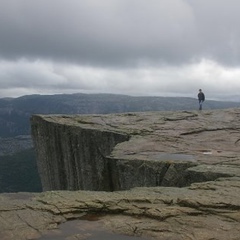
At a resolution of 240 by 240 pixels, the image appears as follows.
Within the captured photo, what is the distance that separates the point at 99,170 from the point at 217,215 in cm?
1474

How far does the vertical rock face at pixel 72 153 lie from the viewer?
2496 cm

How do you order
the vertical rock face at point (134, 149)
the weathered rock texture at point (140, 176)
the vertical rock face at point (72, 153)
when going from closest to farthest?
the weathered rock texture at point (140, 176), the vertical rock face at point (134, 149), the vertical rock face at point (72, 153)

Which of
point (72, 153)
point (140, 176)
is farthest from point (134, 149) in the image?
point (72, 153)

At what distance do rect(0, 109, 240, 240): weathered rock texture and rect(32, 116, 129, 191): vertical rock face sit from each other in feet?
0.23

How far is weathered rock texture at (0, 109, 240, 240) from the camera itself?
31.1ft

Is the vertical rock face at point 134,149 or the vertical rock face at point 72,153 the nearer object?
the vertical rock face at point 134,149

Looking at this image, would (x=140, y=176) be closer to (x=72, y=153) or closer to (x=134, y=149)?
→ (x=134, y=149)

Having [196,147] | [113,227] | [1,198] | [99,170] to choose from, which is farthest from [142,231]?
[99,170]

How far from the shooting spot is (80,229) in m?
9.20

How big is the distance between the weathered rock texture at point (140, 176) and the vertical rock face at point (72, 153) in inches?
2.7

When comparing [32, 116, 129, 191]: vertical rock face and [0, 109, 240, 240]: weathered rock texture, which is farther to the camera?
[32, 116, 129, 191]: vertical rock face

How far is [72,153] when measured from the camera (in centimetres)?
2800

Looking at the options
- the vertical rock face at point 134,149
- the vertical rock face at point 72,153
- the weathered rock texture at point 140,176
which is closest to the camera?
the weathered rock texture at point 140,176

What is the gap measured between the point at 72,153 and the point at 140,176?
11339mm
